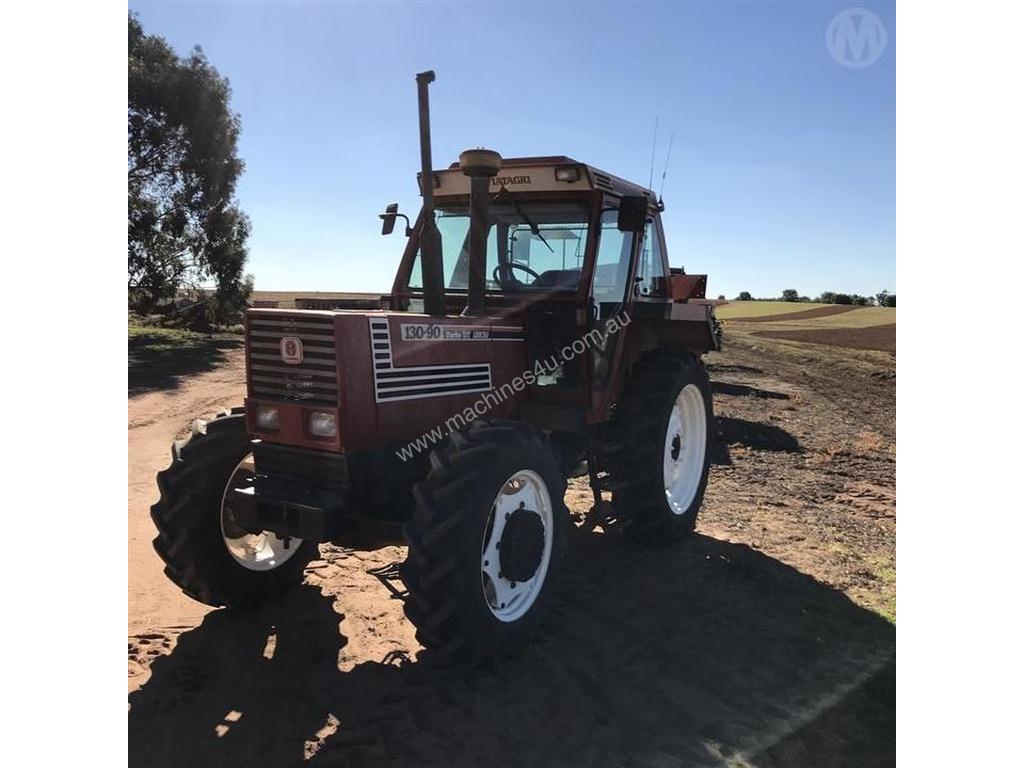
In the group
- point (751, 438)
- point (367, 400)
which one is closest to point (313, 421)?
point (367, 400)

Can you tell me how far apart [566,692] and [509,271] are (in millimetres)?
2647

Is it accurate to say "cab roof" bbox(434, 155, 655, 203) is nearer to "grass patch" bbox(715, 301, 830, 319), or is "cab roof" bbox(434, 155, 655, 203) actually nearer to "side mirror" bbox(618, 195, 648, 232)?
"side mirror" bbox(618, 195, 648, 232)

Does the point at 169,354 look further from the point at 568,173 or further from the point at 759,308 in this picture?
the point at 759,308

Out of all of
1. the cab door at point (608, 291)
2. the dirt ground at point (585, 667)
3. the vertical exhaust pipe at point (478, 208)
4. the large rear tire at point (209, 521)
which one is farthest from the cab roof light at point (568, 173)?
the dirt ground at point (585, 667)

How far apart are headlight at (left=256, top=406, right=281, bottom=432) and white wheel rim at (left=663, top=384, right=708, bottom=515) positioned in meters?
3.26

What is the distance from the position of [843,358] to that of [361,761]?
1921 cm

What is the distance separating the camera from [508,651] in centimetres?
350

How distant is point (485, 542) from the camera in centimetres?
353

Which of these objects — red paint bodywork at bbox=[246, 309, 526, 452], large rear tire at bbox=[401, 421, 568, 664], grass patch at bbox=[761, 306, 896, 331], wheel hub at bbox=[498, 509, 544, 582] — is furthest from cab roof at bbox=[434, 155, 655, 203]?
grass patch at bbox=[761, 306, 896, 331]

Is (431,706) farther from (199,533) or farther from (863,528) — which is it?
(863,528)

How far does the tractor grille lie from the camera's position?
11.3 feet

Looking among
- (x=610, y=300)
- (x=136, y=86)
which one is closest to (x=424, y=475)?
(x=610, y=300)

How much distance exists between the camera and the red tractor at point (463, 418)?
338 cm

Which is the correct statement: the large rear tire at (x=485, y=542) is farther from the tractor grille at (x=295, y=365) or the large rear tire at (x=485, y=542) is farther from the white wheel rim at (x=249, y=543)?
the white wheel rim at (x=249, y=543)
